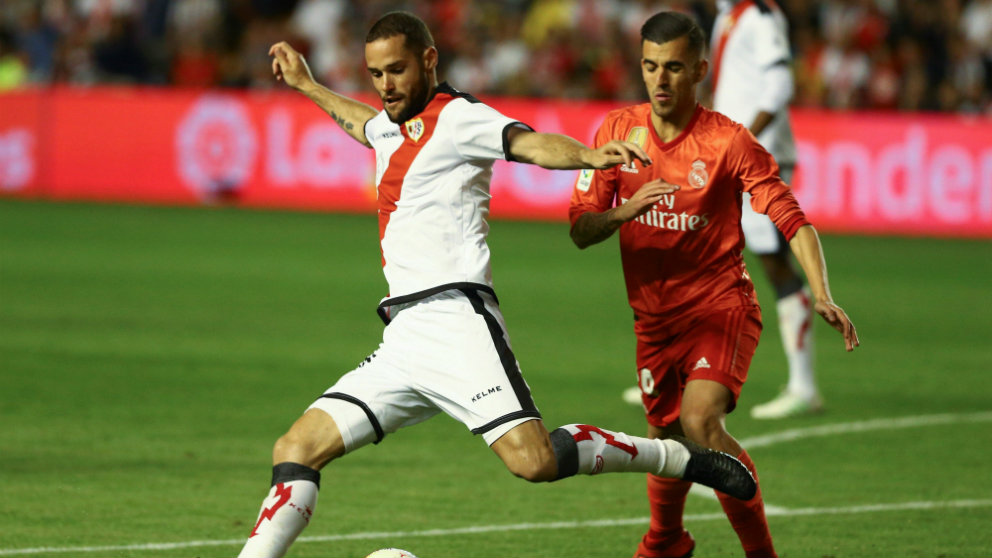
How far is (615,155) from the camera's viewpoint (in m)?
4.42

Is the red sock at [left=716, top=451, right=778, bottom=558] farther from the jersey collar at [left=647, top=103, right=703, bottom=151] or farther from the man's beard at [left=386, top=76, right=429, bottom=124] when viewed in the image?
the man's beard at [left=386, top=76, right=429, bottom=124]

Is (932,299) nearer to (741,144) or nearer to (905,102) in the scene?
(905,102)

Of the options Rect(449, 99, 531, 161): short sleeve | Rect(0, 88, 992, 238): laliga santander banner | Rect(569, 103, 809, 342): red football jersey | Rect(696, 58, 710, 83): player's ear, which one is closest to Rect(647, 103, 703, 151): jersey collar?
Rect(569, 103, 809, 342): red football jersey

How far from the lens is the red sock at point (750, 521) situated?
5227 mm

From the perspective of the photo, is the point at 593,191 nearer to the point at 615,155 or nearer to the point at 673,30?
the point at 673,30

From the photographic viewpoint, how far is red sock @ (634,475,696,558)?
5.54 metres

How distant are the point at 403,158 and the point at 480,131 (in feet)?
1.03

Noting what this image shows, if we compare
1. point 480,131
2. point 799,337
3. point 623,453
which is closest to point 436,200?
point 480,131

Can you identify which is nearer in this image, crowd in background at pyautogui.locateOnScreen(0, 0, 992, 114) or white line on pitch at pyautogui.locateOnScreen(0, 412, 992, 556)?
white line on pitch at pyautogui.locateOnScreen(0, 412, 992, 556)

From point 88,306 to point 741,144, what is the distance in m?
8.10

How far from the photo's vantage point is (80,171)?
20969mm

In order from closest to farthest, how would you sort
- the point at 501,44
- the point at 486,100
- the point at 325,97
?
the point at 325,97
the point at 486,100
the point at 501,44

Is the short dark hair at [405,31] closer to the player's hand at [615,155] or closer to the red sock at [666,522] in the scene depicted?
the player's hand at [615,155]

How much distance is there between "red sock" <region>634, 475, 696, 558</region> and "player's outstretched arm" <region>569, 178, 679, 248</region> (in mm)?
960
